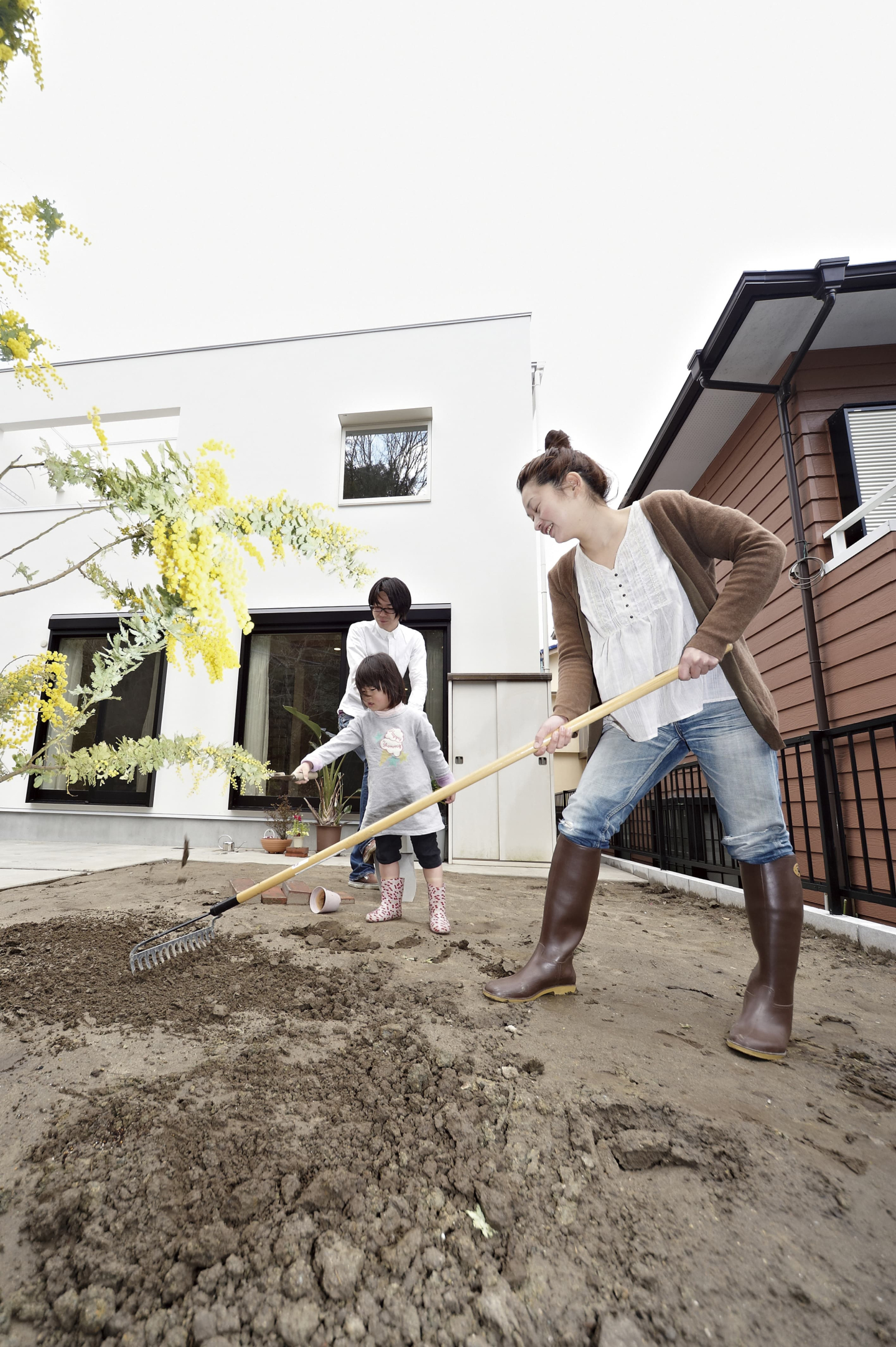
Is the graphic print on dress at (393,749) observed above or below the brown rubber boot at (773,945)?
above

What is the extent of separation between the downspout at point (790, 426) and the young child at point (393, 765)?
289 centimetres

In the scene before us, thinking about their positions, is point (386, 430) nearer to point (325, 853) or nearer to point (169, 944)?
point (325, 853)

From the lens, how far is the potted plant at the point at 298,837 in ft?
17.1

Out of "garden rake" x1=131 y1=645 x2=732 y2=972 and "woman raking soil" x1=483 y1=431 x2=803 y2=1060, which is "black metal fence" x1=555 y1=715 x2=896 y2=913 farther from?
"garden rake" x1=131 y1=645 x2=732 y2=972

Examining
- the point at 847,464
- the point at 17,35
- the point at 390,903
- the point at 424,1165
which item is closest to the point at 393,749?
the point at 390,903

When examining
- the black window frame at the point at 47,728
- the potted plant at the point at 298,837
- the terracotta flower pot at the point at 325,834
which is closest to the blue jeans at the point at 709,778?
the terracotta flower pot at the point at 325,834

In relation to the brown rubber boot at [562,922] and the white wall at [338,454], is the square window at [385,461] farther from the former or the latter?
the brown rubber boot at [562,922]

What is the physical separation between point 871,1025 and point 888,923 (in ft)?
7.56

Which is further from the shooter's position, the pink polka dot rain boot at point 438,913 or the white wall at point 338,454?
the white wall at point 338,454

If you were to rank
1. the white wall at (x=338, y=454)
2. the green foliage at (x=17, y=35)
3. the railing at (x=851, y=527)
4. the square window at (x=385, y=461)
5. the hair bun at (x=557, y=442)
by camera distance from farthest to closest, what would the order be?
Result: 1. the square window at (x=385, y=461)
2. the white wall at (x=338, y=454)
3. the railing at (x=851, y=527)
4. the hair bun at (x=557, y=442)
5. the green foliage at (x=17, y=35)

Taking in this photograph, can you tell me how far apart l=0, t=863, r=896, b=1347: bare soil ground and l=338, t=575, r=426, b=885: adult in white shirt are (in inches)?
60.6

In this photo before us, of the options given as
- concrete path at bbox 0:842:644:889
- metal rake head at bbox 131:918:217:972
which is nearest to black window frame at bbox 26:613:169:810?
concrete path at bbox 0:842:644:889

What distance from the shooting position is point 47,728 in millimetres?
6094

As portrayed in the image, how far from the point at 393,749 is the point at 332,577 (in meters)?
3.70
